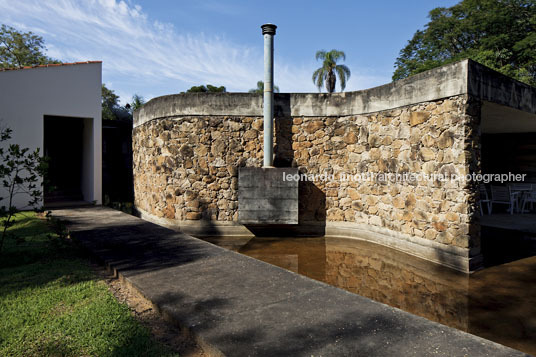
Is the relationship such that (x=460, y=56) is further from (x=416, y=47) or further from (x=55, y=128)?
(x=55, y=128)

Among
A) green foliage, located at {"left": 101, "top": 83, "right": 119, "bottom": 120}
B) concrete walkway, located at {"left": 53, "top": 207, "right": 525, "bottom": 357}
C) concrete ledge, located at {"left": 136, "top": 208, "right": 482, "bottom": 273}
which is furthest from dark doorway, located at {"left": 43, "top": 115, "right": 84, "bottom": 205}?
green foliage, located at {"left": 101, "top": 83, "right": 119, "bottom": 120}

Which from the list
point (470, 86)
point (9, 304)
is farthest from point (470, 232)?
point (9, 304)

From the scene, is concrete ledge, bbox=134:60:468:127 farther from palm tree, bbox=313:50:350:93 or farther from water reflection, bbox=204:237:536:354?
palm tree, bbox=313:50:350:93

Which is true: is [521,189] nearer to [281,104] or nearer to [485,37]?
[281,104]

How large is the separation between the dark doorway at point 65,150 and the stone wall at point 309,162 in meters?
4.66

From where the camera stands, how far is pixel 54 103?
10242 mm

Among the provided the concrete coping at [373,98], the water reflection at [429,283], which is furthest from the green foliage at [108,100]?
the water reflection at [429,283]

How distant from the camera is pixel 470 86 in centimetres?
534

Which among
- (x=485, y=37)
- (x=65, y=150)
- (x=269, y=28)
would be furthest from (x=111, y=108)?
(x=485, y=37)

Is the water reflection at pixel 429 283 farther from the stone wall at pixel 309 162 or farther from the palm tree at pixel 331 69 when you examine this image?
the palm tree at pixel 331 69

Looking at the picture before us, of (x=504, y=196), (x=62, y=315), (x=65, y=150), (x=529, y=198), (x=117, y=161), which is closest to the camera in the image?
(x=62, y=315)

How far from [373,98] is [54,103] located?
930 centimetres

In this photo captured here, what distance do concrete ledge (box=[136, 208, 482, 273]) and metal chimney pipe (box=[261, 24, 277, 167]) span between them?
1821 mm

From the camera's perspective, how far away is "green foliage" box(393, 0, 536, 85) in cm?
2072
